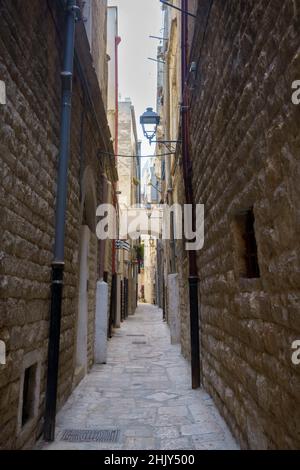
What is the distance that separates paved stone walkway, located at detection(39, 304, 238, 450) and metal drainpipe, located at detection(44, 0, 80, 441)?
12.6 inches

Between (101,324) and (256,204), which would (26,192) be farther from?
(101,324)

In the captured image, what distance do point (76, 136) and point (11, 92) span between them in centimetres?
241

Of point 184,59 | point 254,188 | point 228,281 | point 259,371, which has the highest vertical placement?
point 184,59

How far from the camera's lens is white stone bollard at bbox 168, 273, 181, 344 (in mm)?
8692

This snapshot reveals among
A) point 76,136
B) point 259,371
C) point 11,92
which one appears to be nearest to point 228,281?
point 259,371

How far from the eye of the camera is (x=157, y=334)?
10922mm

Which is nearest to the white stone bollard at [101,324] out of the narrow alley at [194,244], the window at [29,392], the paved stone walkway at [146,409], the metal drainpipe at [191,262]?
the paved stone walkway at [146,409]

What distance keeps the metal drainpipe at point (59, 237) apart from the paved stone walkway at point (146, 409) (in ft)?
1.05

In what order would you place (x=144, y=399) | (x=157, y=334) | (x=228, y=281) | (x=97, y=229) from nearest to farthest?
(x=228, y=281)
(x=144, y=399)
(x=97, y=229)
(x=157, y=334)

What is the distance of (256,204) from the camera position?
232 centimetres

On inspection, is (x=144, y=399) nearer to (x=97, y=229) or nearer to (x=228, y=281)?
(x=228, y=281)

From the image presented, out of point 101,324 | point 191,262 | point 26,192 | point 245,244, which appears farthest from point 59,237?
point 101,324

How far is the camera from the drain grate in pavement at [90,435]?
3.13 m

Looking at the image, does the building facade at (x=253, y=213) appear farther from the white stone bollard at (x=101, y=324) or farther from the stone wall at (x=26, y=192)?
the white stone bollard at (x=101, y=324)
